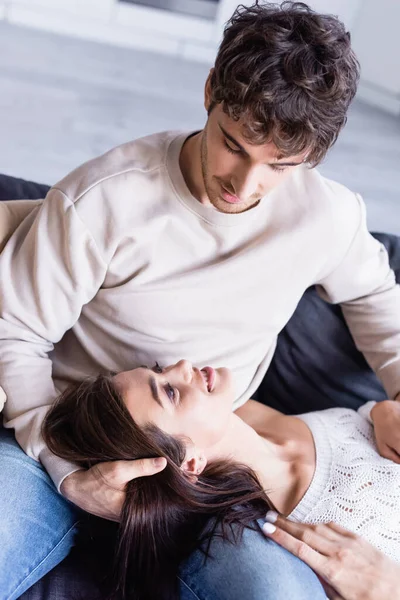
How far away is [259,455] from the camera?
1.53 m

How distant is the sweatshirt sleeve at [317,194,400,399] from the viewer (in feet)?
5.49

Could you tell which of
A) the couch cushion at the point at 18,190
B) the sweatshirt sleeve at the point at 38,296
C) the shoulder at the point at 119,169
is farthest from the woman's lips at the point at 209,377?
the couch cushion at the point at 18,190

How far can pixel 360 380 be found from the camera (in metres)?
1.82

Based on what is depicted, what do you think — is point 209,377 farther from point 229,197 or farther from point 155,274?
point 229,197

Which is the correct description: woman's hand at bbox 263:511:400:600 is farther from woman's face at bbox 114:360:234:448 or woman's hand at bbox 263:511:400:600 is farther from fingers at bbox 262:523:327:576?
woman's face at bbox 114:360:234:448

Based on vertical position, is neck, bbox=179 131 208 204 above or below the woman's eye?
above

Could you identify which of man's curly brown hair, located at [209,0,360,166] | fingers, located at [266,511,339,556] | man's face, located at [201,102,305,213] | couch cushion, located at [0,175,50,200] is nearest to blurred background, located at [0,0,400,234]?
couch cushion, located at [0,175,50,200]

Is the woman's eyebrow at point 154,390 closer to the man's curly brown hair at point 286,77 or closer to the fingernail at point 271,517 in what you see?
the fingernail at point 271,517

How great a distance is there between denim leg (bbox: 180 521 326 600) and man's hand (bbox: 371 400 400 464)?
35 centimetres

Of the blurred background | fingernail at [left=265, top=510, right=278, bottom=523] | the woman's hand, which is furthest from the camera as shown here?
the blurred background

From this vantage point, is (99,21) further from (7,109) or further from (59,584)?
(59,584)

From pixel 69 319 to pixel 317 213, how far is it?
579 millimetres

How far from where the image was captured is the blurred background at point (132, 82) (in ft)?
12.2

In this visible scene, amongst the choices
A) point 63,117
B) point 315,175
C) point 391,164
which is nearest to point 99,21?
point 63,117
